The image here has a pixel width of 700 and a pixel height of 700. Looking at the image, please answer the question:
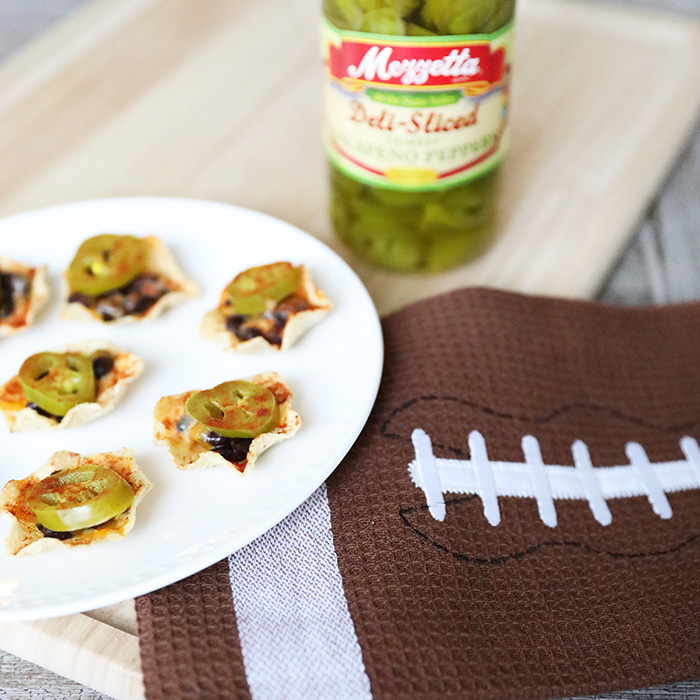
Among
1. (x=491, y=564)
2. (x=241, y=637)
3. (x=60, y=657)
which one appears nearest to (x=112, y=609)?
(x=60, y=657)

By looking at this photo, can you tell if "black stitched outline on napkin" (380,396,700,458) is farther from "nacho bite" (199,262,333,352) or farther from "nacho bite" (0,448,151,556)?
"nacho bite" (0,448,151,556)

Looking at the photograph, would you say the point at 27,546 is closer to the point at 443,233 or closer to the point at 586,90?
the point at 443,233

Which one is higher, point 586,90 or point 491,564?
point 586,90

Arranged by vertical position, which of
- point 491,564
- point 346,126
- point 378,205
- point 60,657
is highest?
point 346,126

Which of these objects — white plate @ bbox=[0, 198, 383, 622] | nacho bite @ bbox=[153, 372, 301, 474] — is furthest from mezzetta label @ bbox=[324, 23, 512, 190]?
nacho bite @ bbox=[153, 372, 301, 474]

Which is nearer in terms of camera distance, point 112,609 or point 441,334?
point 112,609

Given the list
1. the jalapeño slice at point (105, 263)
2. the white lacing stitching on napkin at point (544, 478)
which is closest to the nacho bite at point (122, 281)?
the jalapeño slice at point (105, 263)

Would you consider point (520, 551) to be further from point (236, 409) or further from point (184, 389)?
point (184, 389)

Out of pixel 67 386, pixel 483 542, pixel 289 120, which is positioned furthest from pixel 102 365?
pixel 289 120
